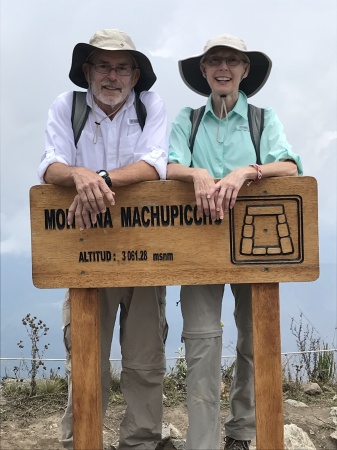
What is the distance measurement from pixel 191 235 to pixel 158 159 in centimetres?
54

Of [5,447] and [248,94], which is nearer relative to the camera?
[248,94]

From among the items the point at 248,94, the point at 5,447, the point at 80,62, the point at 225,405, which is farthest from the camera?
the point at 225,405

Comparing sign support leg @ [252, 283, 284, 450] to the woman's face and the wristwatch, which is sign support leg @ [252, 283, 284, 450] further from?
the woman's face

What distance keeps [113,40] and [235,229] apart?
150cm

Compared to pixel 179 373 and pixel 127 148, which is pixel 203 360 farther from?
pixel 179 373

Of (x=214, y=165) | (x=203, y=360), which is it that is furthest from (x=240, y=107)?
(x=203, y=360)

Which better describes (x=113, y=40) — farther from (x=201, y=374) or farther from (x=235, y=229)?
(x=201, y=374)

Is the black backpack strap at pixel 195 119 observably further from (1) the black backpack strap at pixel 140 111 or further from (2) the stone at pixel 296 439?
(2) the stone at pixel 296 439

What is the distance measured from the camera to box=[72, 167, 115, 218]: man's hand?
170 inches

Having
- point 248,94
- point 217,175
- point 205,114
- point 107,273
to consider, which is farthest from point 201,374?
point 248,94

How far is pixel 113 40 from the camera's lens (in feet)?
15.2

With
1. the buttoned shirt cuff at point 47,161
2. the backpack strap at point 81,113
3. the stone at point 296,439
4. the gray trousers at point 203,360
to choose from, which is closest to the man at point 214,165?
the gray trousers at point 203,360

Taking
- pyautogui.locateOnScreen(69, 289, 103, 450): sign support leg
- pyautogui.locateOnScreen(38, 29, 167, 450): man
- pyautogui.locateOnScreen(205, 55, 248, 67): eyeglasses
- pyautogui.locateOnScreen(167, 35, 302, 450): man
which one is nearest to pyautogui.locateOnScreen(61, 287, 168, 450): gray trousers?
pyautogui.locateOnScreen(38, 29, 167, 450): man

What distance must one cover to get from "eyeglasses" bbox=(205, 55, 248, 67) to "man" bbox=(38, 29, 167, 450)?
16.4 inches
